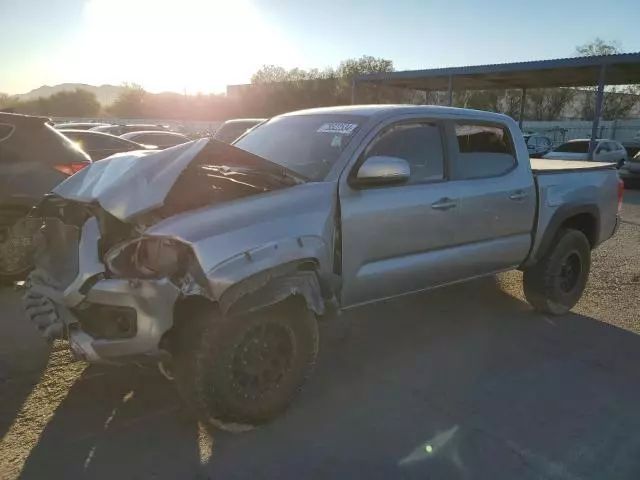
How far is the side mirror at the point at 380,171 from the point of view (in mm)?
3666

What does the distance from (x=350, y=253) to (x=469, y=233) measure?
129 centimetres

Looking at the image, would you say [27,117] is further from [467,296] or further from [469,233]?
[467,296]

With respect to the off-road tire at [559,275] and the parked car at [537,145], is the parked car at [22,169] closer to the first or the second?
the off-road tire at [559,275]

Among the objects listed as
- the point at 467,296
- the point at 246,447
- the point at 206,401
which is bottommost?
the point at 467,296

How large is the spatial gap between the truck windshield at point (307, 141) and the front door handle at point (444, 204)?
0.83 metres

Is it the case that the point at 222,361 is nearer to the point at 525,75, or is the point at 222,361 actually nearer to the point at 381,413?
the point at 381,413

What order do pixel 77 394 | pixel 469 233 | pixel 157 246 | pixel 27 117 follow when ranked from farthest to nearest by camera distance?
pixel 27 117, pixel 469 233, pixel 77 394, pixel 157 246

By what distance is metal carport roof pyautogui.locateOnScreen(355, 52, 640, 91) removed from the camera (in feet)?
66.7

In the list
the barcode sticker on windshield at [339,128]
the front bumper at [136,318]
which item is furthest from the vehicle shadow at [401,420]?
the barcode sticker on windshield at [339,128]

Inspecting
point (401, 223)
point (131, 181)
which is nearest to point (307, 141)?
point (401, 223)

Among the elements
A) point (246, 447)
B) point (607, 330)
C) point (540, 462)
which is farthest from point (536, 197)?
point (246, 447)

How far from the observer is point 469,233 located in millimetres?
4496

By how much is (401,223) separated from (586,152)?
19.0 metres

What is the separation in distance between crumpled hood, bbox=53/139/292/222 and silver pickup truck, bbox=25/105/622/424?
0.04ft
